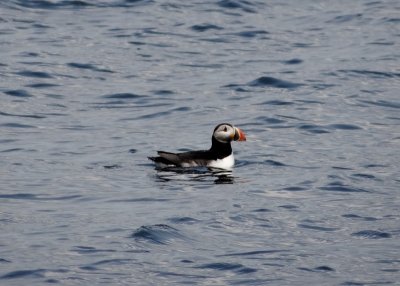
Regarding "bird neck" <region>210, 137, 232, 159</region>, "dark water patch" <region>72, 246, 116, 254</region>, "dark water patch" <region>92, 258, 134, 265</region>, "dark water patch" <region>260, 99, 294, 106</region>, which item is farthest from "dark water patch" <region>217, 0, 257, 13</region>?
"dark water patch" <region>92, 258, 134, 265</region>

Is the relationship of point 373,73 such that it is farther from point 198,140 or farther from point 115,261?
point 115,261

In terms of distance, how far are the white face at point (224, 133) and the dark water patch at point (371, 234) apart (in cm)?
486

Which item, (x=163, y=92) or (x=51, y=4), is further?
(x=51, y=4)

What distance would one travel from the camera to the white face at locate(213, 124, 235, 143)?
1798cm

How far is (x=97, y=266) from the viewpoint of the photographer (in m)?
11.9

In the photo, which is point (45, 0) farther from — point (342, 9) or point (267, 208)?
point (267, 208)

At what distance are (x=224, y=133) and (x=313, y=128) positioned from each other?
2578mm

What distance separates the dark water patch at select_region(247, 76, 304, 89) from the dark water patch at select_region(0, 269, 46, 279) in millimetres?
12632

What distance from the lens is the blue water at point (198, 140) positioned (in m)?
12.4

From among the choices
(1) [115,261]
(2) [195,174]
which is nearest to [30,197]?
(2) [195,174]

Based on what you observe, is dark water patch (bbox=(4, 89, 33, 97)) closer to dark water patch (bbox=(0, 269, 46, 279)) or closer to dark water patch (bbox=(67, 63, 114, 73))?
dark water patch (bbox=(67, 63, 114, 73))

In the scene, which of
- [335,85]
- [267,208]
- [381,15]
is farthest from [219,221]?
[381,15]

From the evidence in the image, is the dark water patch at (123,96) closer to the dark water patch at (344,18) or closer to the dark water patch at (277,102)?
the dark water patch at (277,102)

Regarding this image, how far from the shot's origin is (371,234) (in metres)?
13.4
